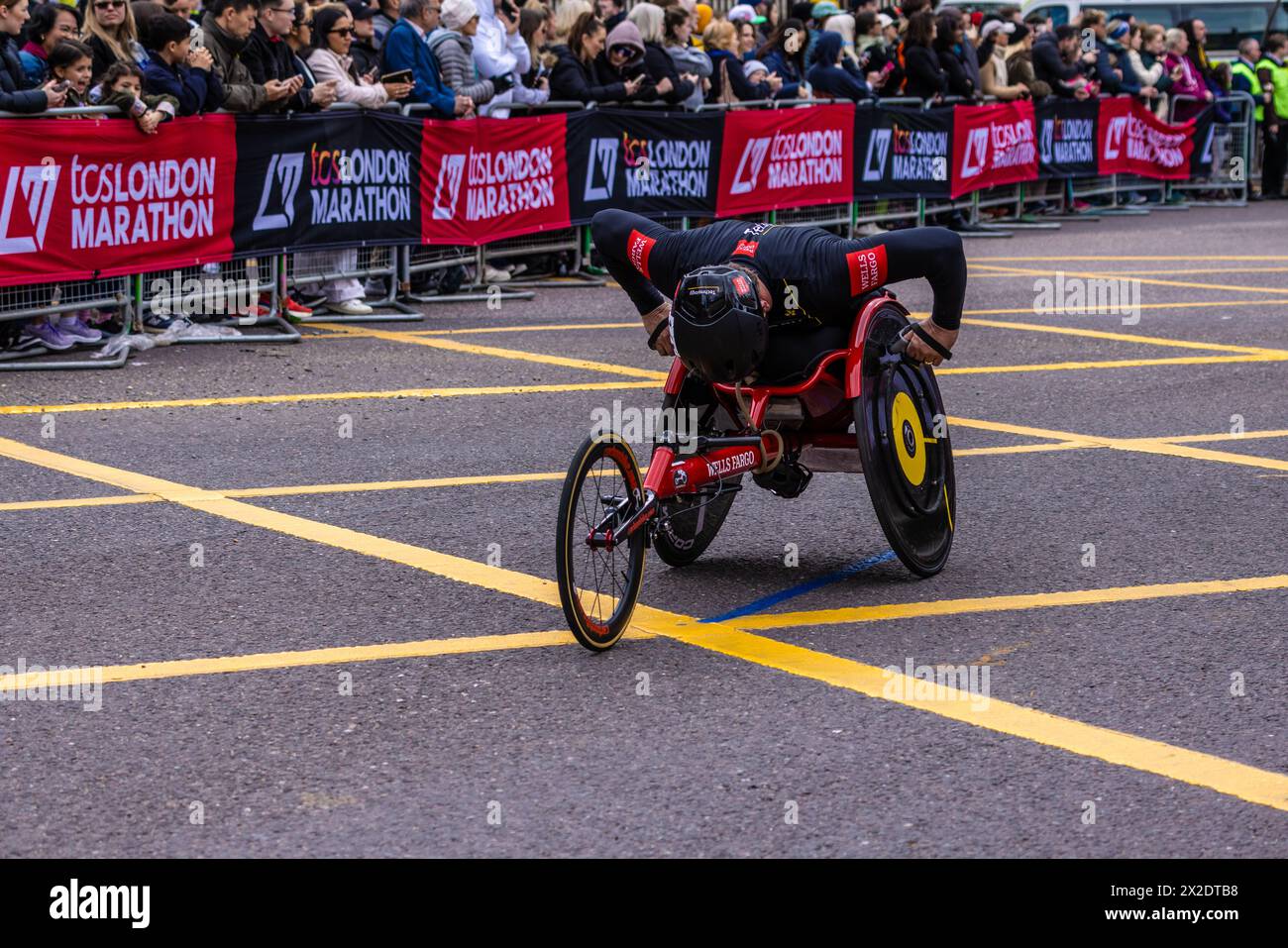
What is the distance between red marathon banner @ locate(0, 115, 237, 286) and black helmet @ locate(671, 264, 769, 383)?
19.0 feet

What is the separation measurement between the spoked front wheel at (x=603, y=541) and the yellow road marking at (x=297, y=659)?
140 millimetres

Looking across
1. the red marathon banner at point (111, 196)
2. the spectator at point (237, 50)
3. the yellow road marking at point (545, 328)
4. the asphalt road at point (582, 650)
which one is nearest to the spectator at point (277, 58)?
the spectator at point (237, 50)

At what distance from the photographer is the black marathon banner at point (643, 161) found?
15.5m

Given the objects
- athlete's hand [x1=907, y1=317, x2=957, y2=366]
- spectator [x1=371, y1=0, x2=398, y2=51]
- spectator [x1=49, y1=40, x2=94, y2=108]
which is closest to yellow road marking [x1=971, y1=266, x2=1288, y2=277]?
spectator [x1=371, y1=0, x2=398, y2=51]

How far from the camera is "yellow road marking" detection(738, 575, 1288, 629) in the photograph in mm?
6023

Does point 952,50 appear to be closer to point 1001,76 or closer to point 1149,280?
point 1001,76

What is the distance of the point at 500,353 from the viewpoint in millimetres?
11836

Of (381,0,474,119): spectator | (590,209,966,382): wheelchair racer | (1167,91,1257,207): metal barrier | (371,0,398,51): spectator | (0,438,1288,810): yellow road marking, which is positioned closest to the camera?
(0,438,1288,810): yellow road marking

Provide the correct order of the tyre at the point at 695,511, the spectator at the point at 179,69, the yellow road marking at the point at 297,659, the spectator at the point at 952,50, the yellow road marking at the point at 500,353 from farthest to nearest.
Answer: the spectator at the point at 952,50 → the spectator at the point at 179,69 → the yellow road marking at the point at 500,353 → the tyre at the point at 695,511 → the yellow road marking at the point at 297,659

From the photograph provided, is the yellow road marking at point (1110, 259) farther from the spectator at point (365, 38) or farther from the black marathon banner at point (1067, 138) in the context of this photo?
the spectator at point (365, 38)

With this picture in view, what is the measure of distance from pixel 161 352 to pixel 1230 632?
753 cm

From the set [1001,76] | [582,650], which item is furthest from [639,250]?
[1001,76]
